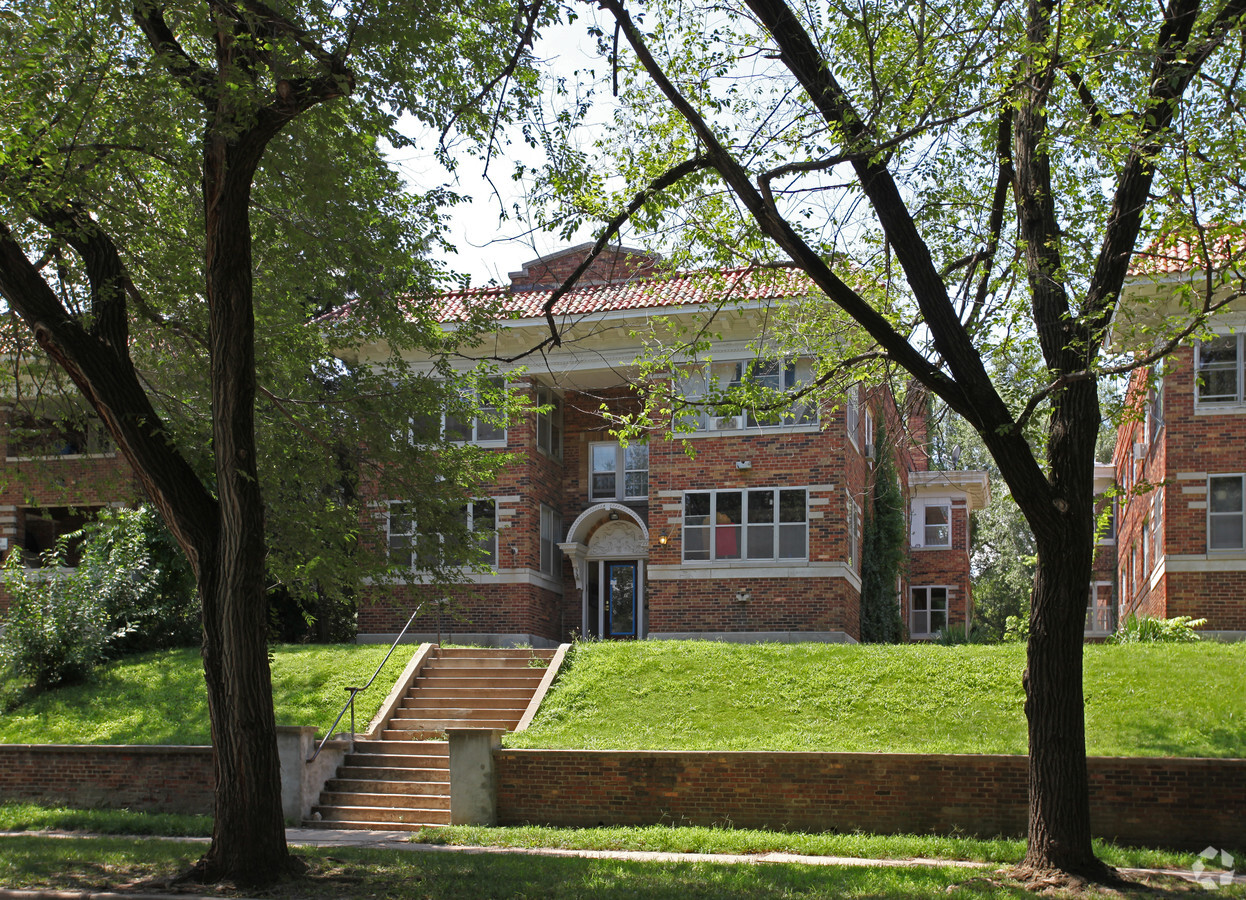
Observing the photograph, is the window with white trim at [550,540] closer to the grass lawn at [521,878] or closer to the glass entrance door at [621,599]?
the glass entrance door at [621,599]

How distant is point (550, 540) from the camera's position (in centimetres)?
2733

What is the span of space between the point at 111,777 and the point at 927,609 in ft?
95.2

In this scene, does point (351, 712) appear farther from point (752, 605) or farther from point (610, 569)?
point (610, 569)

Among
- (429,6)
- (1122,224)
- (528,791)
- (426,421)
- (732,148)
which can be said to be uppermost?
(429,6)

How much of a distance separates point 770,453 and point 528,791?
39.4ft

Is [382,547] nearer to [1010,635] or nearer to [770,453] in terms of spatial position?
[770,453]

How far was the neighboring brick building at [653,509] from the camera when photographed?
78.9 feet

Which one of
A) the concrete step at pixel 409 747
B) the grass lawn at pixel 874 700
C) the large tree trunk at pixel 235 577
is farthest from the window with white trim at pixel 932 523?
the large tree trunk at pixel 235 577

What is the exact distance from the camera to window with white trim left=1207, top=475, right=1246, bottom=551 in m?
22.6

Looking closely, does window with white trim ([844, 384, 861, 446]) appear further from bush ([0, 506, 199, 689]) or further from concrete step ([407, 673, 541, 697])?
bush ([0, 506, 199, 689])

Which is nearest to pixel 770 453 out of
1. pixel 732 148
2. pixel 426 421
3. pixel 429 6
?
pixel 426 421

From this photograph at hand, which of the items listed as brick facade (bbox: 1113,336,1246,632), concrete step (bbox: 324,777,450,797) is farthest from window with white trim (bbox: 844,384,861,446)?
concrete step (bbox: 324,777,450,797)

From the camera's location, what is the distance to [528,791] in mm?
14227

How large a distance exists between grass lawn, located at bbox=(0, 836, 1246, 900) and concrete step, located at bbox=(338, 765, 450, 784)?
4.18 metres
